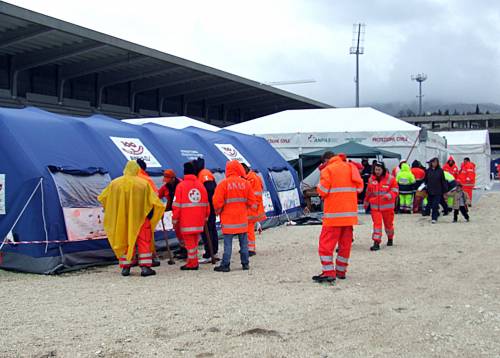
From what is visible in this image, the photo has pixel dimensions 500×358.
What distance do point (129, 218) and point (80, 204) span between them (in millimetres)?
1313

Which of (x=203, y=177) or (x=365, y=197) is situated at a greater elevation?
(x=203, y=177)

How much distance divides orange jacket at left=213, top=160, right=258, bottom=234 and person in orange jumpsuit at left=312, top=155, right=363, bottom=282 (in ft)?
4.65

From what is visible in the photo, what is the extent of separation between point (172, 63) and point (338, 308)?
22298 millimetres

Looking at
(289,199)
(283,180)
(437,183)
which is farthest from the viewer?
(289,199)

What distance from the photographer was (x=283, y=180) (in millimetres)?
17031

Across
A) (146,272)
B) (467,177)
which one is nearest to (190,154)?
(146,272)

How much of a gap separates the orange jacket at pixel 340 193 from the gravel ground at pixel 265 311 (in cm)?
90

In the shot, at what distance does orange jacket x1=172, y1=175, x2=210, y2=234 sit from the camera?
8953 mm

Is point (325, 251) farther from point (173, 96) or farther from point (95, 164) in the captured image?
point (173, 96)

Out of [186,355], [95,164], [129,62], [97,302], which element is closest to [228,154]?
[95,164]

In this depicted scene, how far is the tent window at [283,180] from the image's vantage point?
16.5m

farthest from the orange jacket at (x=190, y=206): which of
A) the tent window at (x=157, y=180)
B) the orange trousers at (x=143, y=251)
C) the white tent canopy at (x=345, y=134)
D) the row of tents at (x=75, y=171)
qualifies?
the white tent canopy at (x=345, y=134)

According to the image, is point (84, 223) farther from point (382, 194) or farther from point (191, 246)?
point (382, 194)

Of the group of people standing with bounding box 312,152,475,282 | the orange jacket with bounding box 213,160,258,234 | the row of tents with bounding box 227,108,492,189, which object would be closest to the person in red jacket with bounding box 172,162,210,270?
the orange jacket with bounding box 213,160,258,234
